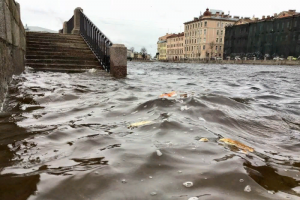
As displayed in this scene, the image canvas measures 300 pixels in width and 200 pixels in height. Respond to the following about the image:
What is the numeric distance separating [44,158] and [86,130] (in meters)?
0.75

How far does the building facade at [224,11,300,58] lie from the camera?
57094mm

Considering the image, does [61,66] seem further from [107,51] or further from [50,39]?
[50,39]

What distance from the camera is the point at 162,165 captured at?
5.51 feet

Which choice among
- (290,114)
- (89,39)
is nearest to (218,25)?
(89,39)

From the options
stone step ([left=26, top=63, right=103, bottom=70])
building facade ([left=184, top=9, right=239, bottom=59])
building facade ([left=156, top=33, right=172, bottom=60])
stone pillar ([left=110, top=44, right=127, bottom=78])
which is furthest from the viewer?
building facade ([left=156, top=33, right=172, bottom=60])

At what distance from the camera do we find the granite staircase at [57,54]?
9713mm

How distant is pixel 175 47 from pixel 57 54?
363 feet

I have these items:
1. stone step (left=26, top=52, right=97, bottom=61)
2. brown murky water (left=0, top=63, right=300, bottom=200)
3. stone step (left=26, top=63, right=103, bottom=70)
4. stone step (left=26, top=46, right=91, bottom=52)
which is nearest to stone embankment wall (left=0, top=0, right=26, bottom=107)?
brown murky water (left=0, top=63, right=300, bottom=200)

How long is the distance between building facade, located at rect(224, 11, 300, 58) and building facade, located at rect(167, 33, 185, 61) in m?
34.0

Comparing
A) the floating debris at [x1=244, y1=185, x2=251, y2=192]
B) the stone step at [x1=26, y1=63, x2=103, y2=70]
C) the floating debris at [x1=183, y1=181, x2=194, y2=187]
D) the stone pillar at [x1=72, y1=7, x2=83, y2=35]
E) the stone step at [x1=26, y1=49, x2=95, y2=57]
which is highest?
the stone pillar at [x1=72, y1=7, x2=83, y2=35]

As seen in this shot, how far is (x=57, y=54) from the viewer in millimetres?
10672

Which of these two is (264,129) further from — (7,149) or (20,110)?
(20,110)

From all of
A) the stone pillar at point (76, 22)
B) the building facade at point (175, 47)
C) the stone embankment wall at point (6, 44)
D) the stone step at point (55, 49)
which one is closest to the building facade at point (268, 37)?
the building facade at point (175, 47)

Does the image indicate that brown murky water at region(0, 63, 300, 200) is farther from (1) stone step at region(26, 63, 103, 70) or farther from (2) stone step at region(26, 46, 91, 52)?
(2) stone step at region(26, 46, 91, 52)
